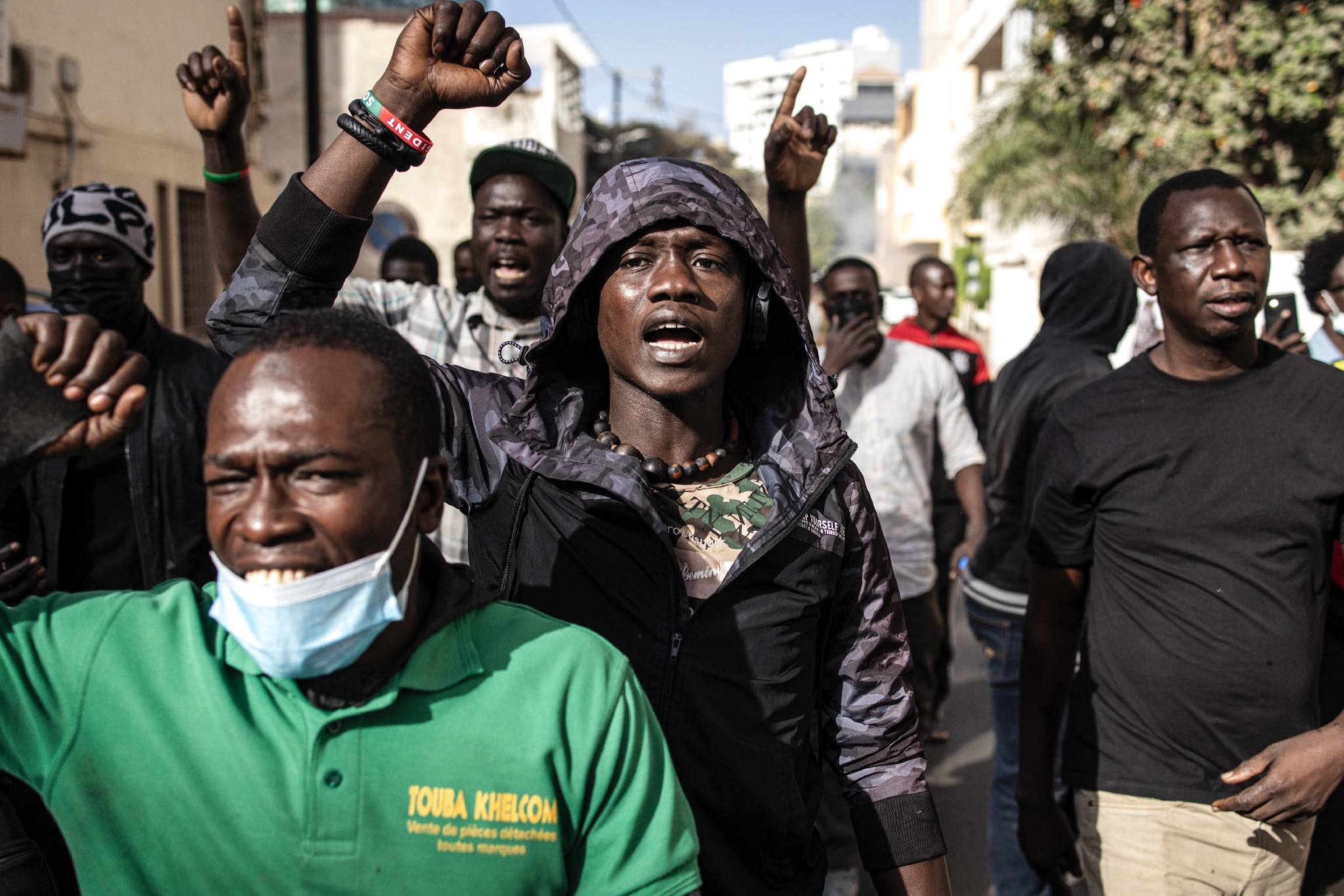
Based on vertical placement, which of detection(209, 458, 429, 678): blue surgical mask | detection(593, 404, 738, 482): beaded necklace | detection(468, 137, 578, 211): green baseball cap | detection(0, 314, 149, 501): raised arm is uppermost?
detection(468, 137, 578, 211): green baseball cap

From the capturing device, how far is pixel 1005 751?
12.3 feet

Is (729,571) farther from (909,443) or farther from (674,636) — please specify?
(909,443)

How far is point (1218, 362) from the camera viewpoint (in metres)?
2.64

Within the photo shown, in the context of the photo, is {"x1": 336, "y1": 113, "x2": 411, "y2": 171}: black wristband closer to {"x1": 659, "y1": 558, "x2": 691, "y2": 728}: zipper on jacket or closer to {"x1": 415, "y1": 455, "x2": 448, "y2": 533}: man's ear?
{"x1": 415, "y1": 455, "x2": 448, "y2": 533}: man's ear

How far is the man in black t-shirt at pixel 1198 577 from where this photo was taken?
2.47m

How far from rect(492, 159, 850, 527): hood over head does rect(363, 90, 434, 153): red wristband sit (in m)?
0.35

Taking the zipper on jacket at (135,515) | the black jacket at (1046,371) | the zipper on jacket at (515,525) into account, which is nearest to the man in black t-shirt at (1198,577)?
the black jacket at (1046,371)

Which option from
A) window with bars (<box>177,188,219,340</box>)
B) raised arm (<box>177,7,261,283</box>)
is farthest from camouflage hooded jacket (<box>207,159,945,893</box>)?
window with bars (<box>177,188,219,340</box>)

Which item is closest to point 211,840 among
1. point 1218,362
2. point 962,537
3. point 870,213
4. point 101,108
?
point 1218,362

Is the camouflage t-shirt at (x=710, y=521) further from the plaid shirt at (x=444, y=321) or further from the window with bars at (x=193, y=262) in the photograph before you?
the window with bars at (x=193, y=262)

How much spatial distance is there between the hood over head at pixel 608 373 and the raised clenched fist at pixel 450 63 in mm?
299

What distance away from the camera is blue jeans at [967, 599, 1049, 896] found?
353cm

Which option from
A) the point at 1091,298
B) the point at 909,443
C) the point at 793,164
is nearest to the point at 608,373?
the point at 793,164

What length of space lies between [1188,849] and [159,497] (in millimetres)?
2772
